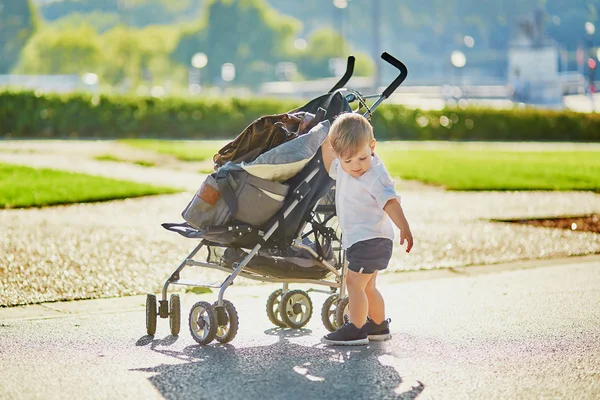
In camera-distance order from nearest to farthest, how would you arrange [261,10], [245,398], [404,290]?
[245,398]
[404,290]
[261,10]

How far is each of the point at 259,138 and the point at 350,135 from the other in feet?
2.15

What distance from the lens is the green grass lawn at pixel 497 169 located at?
17094 millimetres

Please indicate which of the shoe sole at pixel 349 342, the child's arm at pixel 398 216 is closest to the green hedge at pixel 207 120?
the shoe sole at pixel 349 342

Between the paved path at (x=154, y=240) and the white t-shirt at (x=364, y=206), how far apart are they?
235 cm

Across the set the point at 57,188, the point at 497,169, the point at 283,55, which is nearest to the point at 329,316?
the point at 57,188

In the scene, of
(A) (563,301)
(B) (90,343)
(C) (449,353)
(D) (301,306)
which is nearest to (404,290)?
(A) (563,301)

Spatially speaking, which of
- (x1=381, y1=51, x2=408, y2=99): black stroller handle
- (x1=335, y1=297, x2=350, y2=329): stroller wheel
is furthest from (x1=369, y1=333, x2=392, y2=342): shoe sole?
(x1=381, y1=51, x2=408, y2=99): black stroller handle

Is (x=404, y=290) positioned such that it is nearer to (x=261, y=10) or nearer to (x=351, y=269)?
(x=351, y=269)

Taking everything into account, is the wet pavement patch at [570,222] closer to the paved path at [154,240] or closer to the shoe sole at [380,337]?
the paved path at [154,240]

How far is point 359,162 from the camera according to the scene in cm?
556

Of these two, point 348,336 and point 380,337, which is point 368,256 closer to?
point 348,336

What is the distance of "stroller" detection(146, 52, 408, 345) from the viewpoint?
580 centimetres

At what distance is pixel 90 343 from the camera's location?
5910 millimetres

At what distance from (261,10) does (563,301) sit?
480ft
